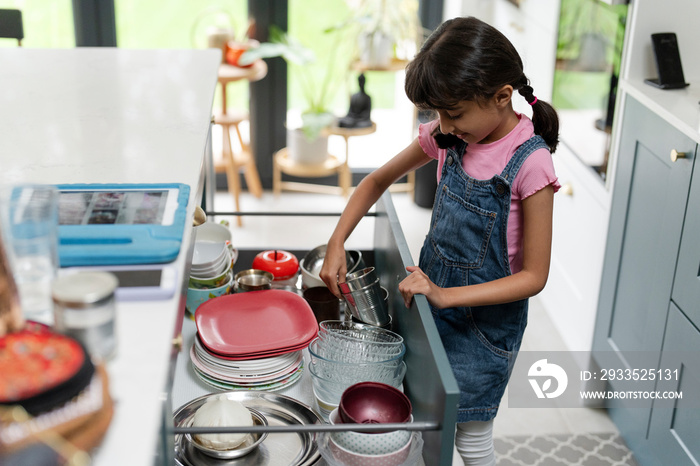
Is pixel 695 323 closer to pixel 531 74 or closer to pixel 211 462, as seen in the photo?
pixel 211 462

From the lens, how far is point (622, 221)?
230 cm

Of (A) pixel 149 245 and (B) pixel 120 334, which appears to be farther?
(A) pixel 149 245

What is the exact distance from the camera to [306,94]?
12.6ft

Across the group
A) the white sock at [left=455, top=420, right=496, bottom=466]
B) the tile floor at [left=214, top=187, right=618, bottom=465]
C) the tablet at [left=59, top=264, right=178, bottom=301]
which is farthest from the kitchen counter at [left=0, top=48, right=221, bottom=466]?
the tile floor at [left=214, top=187, right=618, bottom=465]

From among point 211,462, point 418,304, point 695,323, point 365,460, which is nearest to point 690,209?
point 695,323

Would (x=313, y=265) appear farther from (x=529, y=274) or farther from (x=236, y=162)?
(x=236, y=162)

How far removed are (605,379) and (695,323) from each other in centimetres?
64

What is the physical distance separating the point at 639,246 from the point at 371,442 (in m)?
1.38

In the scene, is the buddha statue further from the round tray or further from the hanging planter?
the round tray

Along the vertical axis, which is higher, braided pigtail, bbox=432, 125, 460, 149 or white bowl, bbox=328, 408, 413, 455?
braided pigtail, bbox=432, 125, 460, 149

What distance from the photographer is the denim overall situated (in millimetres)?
1398

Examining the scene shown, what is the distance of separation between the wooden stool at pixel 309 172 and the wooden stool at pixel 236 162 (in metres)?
0.12

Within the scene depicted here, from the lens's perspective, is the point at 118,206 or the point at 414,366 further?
the point at 414,366

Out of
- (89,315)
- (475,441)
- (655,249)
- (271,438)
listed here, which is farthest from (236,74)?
(89,315)
